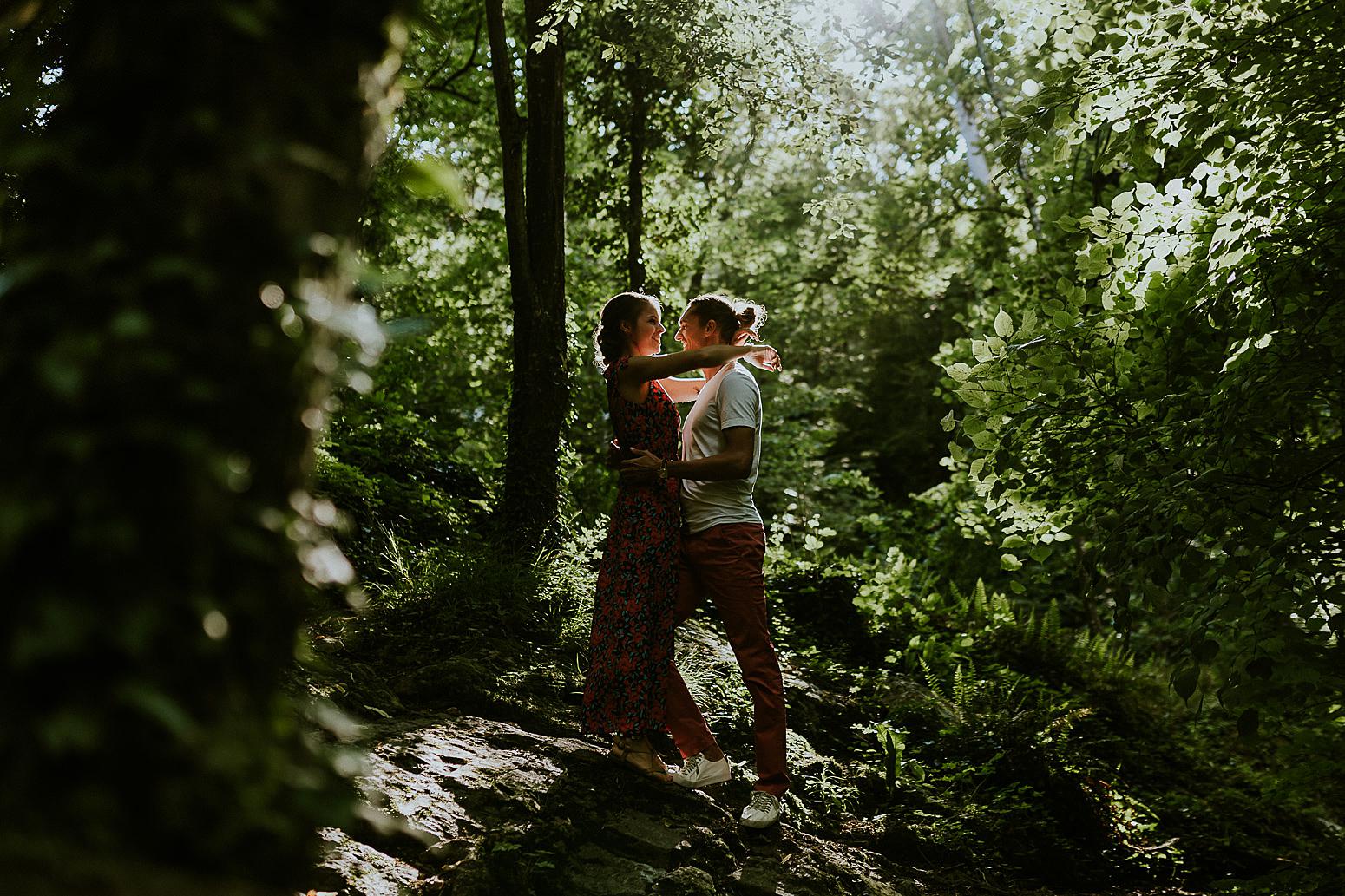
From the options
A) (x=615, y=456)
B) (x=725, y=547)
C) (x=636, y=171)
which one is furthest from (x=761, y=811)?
(x=636, y=171)

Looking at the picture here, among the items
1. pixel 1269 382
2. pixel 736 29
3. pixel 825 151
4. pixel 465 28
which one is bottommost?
pixel 1269 382

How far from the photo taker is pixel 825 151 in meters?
5.94

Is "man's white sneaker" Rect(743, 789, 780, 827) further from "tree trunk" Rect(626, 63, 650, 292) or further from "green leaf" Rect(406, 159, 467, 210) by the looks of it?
"tree trunk" Rect(626, 63, 650, 292)

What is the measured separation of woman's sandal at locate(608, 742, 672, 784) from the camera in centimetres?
403

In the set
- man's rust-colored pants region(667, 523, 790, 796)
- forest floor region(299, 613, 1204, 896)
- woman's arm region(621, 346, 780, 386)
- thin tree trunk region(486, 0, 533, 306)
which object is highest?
thin tree trunk region(486, 0, 533, 306)

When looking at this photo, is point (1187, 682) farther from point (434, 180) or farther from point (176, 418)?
point (176, 418)

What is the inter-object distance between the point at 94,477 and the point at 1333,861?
513 cm

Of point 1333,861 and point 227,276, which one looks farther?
point 1333,861

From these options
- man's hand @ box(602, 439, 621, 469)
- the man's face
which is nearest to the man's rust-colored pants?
man's hand @ box(602, 439, 621, 469)

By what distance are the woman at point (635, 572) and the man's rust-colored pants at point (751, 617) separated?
6.5 inches

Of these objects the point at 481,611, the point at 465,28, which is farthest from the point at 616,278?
the point at 481,611

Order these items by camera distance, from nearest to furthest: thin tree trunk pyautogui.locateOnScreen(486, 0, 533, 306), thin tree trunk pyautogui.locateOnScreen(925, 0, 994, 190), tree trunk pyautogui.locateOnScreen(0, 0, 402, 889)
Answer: tree trunk pyautogui.locateOnScreen(0, 0, 402, 889), thin tree trunk pyautogui.locateOnScreen(486, 0, 533, 306), thin tree trunk pyautogui.locateOnScreen(925, 0, 994, 190)

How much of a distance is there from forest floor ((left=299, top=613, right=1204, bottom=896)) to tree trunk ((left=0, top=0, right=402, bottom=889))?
1.48 metres

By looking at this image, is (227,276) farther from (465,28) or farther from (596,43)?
(465,28)
